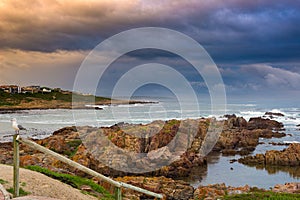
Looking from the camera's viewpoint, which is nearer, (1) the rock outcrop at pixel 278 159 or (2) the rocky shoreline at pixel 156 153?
(2) the rocky shoreline at pixel 156 153

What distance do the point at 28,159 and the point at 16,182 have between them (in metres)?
8.65

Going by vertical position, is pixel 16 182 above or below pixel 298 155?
above

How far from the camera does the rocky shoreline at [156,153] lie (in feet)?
55.3

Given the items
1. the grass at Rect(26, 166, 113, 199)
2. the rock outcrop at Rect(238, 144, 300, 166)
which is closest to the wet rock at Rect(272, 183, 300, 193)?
the grass at Rect(26, 166, 113, 199)

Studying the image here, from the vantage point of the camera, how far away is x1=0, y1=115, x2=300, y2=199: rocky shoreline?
16.9 metres

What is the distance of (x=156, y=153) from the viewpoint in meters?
25.0

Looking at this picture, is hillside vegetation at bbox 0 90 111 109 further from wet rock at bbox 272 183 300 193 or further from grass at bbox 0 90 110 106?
wet rock at bbox 272 183 300 193

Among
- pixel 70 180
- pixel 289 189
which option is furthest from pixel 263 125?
pixel 70 180

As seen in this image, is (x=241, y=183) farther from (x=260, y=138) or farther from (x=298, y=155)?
(x=260, y=138)

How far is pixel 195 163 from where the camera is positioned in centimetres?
2517

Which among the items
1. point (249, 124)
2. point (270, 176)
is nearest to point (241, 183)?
point (270, 176)

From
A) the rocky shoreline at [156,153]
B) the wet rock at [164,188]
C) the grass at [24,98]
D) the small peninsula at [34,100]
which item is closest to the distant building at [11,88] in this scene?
the small peninsula at [34,100]

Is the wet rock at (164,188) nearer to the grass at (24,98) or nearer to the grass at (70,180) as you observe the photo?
the grass at (70,180)

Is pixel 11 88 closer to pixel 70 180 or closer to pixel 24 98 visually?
pixel 24 98
